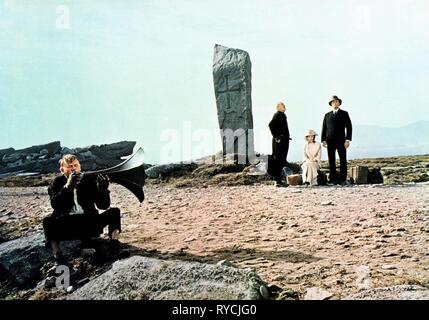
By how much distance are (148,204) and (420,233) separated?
14.3ft

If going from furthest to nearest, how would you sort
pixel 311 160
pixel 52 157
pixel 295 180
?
pixel 52 157, pixel 295 180, pixel 311 160

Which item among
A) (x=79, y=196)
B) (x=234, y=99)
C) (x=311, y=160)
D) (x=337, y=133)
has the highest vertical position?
(x=234, y=99)

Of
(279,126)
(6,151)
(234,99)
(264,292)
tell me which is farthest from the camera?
(6,151)

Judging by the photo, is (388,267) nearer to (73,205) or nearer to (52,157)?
(73,205)

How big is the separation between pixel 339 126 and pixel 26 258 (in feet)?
19.3

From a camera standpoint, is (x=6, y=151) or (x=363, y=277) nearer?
(x=363, y=277)

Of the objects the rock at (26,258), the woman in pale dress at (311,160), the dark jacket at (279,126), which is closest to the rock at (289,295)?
the rock at (26,258)

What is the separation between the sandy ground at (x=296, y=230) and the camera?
3.90 m

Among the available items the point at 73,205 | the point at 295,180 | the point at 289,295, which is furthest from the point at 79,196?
the point at 295,180

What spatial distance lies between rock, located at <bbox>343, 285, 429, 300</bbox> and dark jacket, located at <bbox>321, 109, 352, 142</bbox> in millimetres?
5898

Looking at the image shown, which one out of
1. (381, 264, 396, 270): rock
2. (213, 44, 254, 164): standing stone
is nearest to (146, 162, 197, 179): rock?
(213, 44, 254, 164): standing stone

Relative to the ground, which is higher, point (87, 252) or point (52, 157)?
point (52, 157)

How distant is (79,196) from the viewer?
4504 millimetres

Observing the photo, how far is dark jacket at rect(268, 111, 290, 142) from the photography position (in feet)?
31.3
